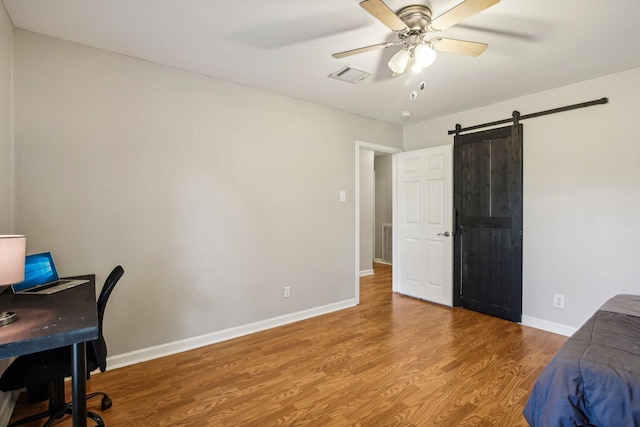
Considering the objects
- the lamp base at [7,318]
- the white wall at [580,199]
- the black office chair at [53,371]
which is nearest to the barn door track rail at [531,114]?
the white wall at [580,199]

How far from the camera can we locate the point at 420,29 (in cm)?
193

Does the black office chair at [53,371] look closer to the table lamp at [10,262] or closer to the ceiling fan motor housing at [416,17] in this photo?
the table lamp at [10,262]

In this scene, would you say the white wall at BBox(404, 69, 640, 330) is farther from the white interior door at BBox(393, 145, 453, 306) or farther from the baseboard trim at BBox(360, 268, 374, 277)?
the baseboard trim at BBox(360, 268, 374, 277)

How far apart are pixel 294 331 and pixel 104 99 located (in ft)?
8.57

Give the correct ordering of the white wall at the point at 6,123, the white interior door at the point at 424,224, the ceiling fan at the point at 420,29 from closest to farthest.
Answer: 1. the ceiling fan at the point at 420,29
2. the white wall at the point at 6,123
3. the white interior door at the point at 424,224

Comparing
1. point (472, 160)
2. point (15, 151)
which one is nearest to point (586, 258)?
point (472, 160)

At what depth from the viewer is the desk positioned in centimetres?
114

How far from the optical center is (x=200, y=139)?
2844 mm

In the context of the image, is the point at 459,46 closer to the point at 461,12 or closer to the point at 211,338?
the point at 461,12

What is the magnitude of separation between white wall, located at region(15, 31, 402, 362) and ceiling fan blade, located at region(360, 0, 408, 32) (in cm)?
178

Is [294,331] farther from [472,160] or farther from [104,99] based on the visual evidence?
[472,160]

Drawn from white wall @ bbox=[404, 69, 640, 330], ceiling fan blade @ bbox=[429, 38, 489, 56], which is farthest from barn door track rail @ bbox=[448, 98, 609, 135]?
ceiling fan blade @ bbox=[429, 38, 489, 56]

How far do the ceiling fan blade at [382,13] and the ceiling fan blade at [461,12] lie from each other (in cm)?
18

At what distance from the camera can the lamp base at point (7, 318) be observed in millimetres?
1274
